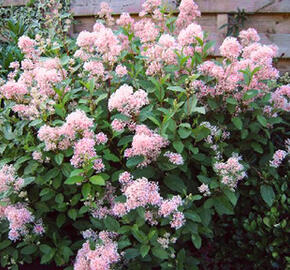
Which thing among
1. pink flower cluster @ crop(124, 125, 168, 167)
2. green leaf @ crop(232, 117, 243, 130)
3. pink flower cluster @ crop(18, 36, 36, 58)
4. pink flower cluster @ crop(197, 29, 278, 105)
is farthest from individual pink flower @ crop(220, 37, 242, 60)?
pink flower cluster @ crop(18, 36, 36, 58)

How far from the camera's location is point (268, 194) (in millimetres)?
1962

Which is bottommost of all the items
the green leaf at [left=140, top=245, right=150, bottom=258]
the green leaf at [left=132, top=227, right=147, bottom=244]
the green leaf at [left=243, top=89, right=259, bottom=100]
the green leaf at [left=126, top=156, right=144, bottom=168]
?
the green leaf at [left=140, top=245, right=150, bottom=258]

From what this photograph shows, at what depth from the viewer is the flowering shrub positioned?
1736 millimetres

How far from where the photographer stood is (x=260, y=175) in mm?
2055

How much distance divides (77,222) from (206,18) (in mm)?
2159

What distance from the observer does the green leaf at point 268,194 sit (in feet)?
6.34

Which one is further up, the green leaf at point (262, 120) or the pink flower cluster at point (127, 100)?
the pink flower cluster at point (127, 100)

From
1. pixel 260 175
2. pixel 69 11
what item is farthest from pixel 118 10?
pixel 260 175

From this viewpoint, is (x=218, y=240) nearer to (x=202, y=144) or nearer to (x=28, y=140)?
(x=202, y=144)

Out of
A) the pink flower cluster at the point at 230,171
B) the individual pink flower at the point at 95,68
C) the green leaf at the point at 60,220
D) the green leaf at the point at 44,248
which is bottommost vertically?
the green leaf at the point at 44,248

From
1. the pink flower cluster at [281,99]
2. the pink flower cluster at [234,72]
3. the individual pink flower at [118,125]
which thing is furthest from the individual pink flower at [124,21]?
the pink flower cluster at [281,99]

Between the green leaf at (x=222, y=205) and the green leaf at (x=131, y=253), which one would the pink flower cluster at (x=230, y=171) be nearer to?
the green leaf at (x=222, y=205)

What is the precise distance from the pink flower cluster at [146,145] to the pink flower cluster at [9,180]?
21.1 inches

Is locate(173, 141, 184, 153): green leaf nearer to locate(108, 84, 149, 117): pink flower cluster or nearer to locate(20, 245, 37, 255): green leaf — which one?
locate(108, 84, 149, 117): pink flower cluster
